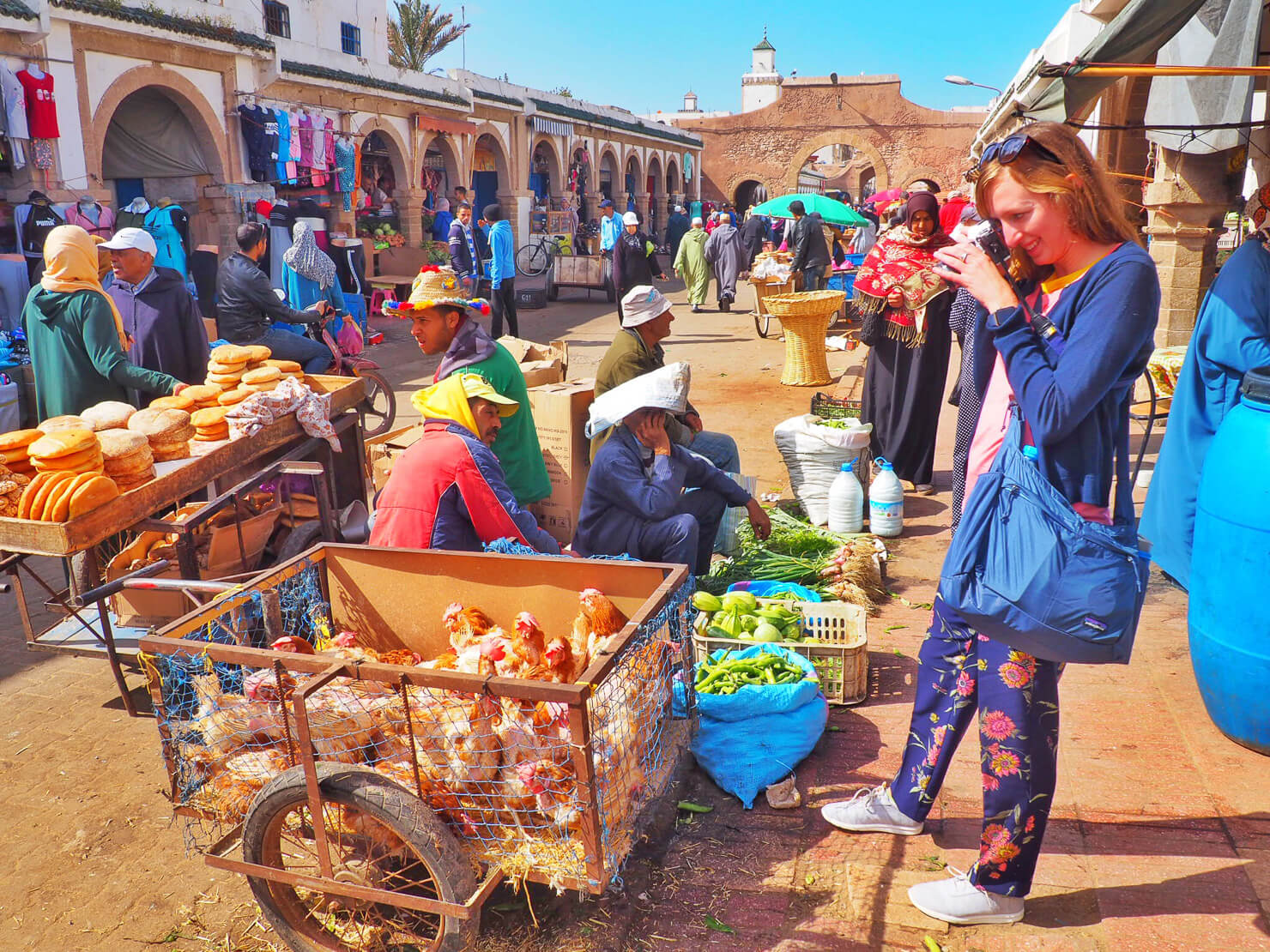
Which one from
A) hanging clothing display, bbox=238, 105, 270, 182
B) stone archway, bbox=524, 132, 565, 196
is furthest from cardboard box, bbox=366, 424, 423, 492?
stone archway, bbox=524, 132, 565, 196

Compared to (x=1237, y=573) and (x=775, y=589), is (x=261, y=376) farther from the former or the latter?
(x=1237, y=573)

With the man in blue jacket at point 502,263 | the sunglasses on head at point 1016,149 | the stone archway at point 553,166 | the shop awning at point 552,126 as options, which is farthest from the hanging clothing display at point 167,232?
the stone archway at point 553,166

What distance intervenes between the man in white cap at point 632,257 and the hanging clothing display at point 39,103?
266 inches

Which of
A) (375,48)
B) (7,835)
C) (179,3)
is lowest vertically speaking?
(7,835)

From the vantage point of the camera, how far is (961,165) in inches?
1454

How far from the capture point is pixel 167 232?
1092 centimetres

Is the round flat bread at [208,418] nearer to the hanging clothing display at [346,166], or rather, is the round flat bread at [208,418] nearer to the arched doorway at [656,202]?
the hanging clothing display at [346,166]

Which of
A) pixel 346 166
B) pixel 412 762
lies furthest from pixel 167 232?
pixel 412 762

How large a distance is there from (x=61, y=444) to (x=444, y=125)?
17183 mm

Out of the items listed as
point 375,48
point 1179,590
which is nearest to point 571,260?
point 375,48

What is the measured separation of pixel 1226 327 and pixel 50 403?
5.43 m

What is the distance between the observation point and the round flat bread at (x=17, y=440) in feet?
12.1

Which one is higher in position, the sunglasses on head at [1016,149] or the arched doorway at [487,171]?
the arched doorway at [487,171]

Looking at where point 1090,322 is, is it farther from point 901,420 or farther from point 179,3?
point 179,3
